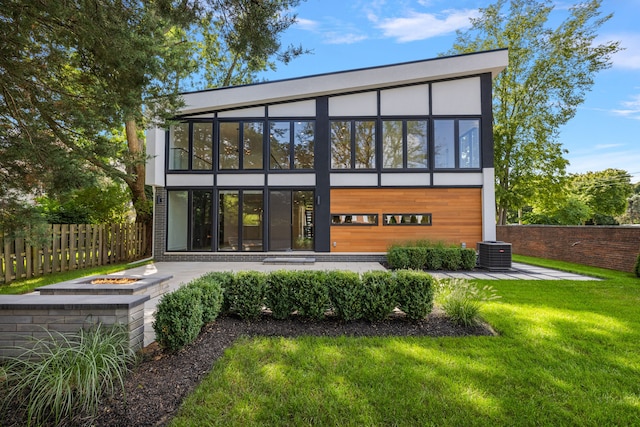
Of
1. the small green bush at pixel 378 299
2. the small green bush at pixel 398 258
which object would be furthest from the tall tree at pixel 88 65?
the small green bush at pixel 398 258

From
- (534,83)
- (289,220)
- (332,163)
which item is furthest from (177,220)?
(534,83)

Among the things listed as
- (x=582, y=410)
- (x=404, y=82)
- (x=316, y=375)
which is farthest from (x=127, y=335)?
(x=404, y=82)

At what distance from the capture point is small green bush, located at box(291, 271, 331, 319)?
13.2 feet

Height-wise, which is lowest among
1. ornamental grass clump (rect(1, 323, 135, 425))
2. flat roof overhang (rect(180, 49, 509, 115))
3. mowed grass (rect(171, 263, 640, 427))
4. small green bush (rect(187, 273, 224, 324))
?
mowed grass (rect(171, 263, 640, 427))

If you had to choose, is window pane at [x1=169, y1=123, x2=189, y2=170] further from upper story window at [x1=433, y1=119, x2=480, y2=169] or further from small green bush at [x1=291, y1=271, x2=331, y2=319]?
upper story window at [x1=433, y1=119, x2=480, y2=169]

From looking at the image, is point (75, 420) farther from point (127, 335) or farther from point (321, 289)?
point (321, 289)

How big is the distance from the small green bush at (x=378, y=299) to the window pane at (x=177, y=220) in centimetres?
925

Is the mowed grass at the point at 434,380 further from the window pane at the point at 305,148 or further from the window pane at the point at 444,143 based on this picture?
the window pane at the point at 305,148

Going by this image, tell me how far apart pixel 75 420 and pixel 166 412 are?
1.96ft

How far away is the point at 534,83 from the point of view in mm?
16297

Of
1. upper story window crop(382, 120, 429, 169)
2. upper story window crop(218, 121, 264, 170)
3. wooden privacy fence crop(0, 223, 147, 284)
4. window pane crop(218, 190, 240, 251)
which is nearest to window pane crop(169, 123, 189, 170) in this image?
upper story window crop(218, 121, 264, 170)

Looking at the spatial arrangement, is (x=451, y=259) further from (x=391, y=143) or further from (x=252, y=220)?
(x=252, y=220)

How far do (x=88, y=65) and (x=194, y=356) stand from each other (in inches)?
169

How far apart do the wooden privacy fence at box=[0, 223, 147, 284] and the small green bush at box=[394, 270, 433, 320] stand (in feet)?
23.1
